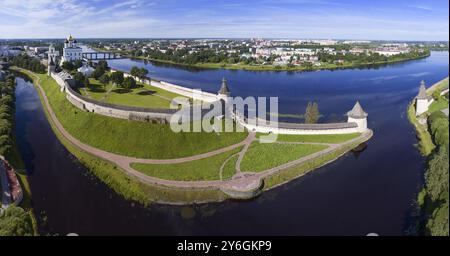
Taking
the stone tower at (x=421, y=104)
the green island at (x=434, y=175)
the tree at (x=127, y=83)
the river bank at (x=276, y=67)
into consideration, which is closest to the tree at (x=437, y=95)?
the green island at (x=434, y=175)

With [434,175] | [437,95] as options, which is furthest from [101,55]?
[434,175]

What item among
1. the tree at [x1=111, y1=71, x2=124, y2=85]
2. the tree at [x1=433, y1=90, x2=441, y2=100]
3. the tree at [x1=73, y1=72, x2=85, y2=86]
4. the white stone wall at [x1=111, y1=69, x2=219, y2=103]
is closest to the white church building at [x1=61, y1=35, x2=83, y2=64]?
the tree at [x1=73, y1=72, x2=85, y2=86]

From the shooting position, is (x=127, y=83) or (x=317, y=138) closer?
(x=317, y=138)

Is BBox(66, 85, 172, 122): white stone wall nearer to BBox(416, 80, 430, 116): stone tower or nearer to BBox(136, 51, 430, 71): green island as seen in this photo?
BBox(416, 80, 430, 116): stone tower

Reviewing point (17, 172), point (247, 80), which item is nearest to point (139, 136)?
point (17, 172)

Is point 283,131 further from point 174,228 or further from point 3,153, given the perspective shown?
point 3,153

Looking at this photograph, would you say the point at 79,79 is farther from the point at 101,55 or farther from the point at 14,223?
the point at 101,55

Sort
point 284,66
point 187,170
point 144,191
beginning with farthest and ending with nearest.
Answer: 1. point 284,66
2. point 187,170
3. point 144,191
